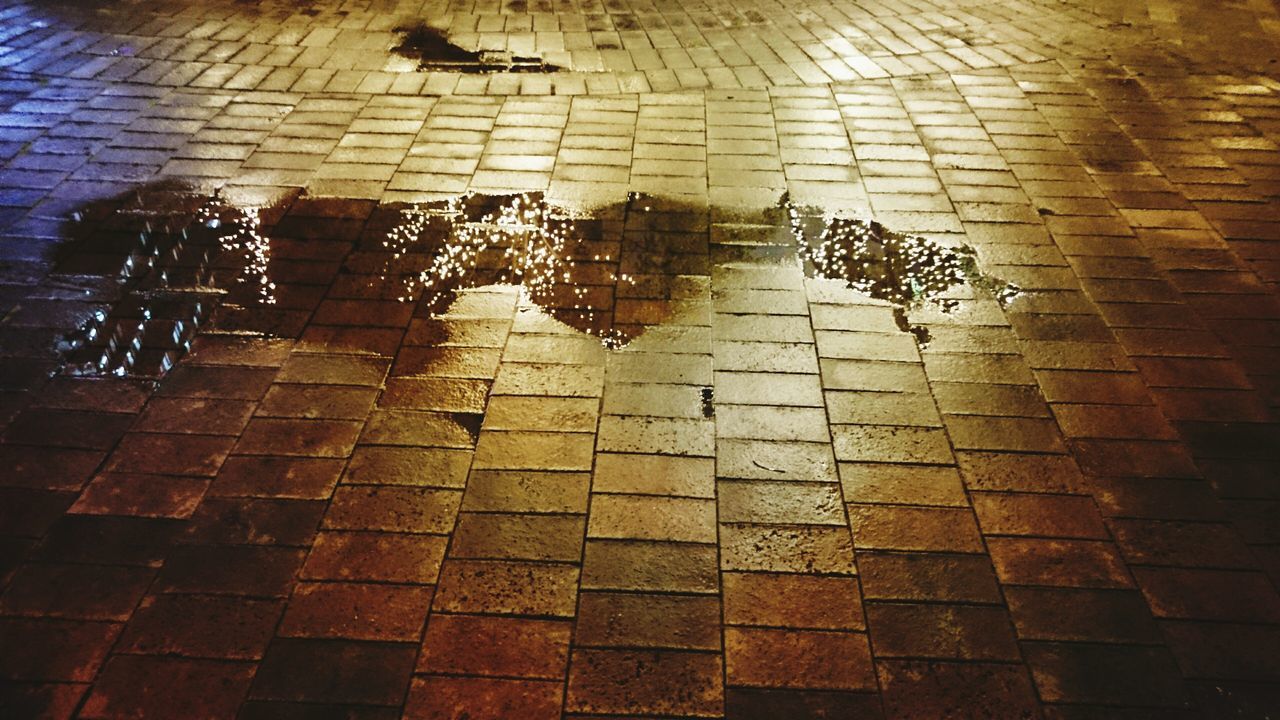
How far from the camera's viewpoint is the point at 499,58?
19.6ft

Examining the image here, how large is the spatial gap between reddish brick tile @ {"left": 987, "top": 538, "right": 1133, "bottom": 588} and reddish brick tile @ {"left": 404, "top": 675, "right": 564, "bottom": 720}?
158 cm

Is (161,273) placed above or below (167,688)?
above

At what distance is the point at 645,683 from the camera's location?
2.08m

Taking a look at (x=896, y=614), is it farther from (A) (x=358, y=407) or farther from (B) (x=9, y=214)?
(B) (x=9, y=214)

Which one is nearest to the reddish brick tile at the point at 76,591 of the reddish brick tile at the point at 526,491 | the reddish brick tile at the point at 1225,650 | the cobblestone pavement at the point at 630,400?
the cobblestone pavement at the point at 630,400

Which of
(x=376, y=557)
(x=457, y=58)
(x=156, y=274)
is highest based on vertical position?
(x=457, y=58)

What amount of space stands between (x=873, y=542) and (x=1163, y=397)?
1.64 m

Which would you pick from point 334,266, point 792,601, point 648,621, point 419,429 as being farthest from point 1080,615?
point 334,266

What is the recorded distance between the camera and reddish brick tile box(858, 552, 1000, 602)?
2.30m

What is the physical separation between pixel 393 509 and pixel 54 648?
1.06m

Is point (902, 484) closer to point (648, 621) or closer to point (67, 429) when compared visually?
point (648, 621)

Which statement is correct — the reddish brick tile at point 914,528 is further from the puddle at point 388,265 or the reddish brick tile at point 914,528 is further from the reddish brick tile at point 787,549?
the puddle at point 388,265

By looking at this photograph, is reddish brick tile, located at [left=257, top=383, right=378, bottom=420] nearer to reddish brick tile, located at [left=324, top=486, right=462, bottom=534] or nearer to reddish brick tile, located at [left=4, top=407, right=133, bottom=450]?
reddish brick tile, located at [left=324, top=486, right=462, bottom=534]

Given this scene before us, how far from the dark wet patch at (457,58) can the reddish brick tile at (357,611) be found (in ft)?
15.6
